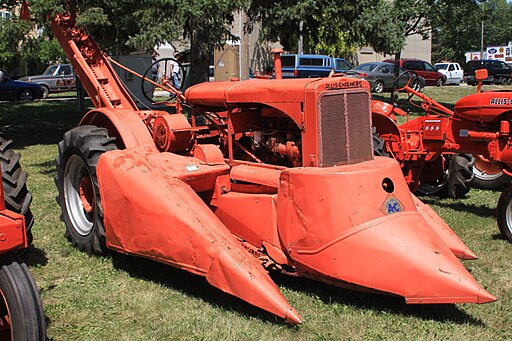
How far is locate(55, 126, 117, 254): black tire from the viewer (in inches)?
233

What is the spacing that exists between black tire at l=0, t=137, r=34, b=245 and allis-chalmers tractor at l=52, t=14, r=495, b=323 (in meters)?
0.65

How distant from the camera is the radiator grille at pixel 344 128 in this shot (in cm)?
497

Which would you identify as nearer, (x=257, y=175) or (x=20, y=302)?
(x=20, y=302)

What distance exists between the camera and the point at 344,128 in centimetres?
509

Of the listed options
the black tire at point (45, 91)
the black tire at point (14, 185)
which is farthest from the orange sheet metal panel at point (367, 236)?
the black tire at point (45, 91)

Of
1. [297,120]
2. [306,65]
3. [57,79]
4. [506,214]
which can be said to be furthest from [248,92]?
[57,79]

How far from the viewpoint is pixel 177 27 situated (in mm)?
10164

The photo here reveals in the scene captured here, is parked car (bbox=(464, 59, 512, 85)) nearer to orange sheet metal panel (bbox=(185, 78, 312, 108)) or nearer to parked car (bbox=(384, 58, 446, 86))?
parked car (bbox=(384, 58, 446, 86))

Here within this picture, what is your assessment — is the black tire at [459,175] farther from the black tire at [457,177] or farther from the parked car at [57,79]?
→ the parked car at [57,79]

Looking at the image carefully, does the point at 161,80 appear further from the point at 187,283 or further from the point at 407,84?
the point at 407,84

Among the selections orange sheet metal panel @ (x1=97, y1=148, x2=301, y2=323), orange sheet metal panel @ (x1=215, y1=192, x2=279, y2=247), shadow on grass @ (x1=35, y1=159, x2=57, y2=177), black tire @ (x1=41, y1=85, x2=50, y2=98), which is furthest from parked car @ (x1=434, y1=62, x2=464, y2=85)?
Result: orange sheet metal panel @ (x1=97, y1=148, x2=301, y2=323)

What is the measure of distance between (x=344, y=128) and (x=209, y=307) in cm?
181

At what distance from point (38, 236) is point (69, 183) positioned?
29.4 inches

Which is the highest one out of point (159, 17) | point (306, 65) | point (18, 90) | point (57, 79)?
point (159, 17)
